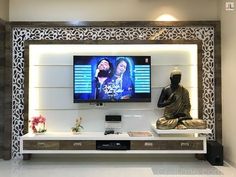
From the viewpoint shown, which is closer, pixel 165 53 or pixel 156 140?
pixel 156 140

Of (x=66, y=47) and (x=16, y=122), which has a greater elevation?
(x=66, y=47)

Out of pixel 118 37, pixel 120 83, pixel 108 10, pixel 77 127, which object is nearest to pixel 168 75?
pixel 120 83

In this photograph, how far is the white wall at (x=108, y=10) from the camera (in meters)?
5.09

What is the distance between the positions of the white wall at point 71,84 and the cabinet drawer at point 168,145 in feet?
1.69

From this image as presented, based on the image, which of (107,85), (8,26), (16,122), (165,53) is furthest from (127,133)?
(8,26)

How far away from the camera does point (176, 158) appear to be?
4.99 m

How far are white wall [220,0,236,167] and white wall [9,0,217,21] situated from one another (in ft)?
1.53

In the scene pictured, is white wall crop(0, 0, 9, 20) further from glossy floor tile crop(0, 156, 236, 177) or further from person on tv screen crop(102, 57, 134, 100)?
glossy floor tile crop(0, 156, 236, 177)

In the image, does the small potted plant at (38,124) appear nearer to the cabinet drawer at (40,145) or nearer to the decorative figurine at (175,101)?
the cabinet drawer at (40,145)

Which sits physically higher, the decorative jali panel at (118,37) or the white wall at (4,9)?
the white wall at (4,9)

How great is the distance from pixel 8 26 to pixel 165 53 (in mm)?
2751

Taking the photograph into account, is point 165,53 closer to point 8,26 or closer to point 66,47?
point 66,47

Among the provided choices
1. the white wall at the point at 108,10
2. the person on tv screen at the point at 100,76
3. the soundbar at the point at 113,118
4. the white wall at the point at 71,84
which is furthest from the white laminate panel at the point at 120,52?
the soundbar at the point at 113,118

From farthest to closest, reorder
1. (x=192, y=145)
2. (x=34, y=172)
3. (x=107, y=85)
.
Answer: (x=107, y=85)
(x=192, y=145)
(x=34, y=172)
